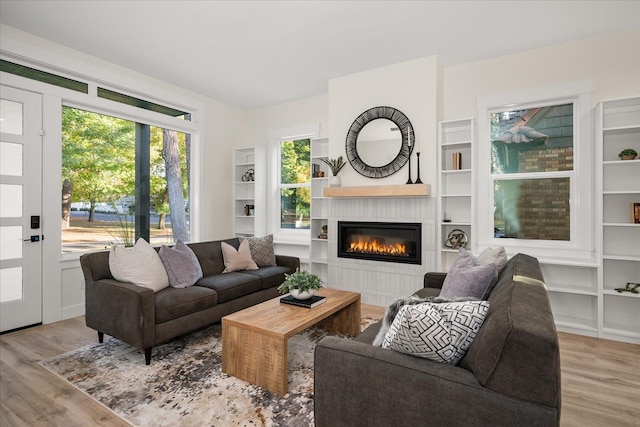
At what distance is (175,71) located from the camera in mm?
4305

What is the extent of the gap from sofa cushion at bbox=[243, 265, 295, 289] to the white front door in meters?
2.16

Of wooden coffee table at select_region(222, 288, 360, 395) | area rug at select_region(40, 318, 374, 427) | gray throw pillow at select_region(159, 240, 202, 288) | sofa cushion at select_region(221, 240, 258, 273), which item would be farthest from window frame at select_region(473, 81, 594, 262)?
gray throw pillow at select_region(159, 240, 202, 288)

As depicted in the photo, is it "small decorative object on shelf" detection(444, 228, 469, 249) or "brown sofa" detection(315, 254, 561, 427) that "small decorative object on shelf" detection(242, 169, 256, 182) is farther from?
"brown sofa" detection(315, 254, 561, 427)

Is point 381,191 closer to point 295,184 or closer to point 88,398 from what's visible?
point 295,184

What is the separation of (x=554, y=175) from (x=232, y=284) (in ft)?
11.7

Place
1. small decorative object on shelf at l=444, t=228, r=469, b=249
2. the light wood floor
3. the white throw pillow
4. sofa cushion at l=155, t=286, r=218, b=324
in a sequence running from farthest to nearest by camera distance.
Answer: small decorative object on shelf at l=444, t=228, r=469, b=249
the white throw pillow
sofa cushion at l=155, t=286, r=218, b=324
the light wood floor

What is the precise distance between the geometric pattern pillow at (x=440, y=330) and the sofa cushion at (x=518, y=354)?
1.6 inches

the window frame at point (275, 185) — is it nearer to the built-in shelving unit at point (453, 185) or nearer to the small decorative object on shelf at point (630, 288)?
the built-in shelving unit at point (453, 185)

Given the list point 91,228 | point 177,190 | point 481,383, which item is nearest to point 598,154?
point 481,383

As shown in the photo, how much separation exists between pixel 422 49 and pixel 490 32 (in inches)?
26.9

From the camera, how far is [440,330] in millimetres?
1309

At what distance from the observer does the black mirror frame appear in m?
4.09

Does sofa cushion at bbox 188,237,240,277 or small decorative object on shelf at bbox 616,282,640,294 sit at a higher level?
sofa cushion at bbox 188,237,240,277

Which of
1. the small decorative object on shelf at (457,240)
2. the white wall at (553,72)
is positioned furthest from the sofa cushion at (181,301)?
the white wall at (553,72)
